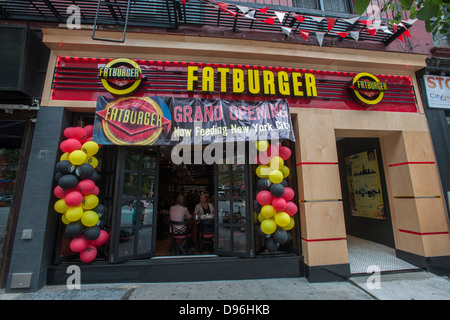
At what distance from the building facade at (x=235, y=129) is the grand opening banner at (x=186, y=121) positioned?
0.12ft

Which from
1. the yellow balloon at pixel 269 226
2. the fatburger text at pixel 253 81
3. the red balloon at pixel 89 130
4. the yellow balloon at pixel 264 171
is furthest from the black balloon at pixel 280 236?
the red balloon at pixel 89 130

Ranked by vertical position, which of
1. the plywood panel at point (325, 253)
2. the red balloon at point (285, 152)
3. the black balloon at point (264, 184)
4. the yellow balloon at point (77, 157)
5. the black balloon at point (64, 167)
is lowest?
the plywood panel at point (325, 253)

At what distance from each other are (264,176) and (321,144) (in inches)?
69.7

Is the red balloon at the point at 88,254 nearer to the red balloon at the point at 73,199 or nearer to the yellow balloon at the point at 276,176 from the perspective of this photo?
the red balloon at the point at 73,199

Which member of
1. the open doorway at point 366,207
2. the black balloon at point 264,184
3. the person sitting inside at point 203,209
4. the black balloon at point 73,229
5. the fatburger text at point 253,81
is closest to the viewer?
the black balloon at point 73,229

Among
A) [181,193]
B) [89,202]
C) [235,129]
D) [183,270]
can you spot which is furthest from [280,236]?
[181,193]

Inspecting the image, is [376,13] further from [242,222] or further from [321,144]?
[242,222]

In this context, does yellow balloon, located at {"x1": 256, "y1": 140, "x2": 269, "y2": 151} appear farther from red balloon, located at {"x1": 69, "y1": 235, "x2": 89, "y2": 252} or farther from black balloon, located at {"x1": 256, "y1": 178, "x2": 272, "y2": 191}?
red balloon, located at {"x1": 69, "y1": 235, "x2": 89, "y2": 252}

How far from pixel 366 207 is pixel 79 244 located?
8.10 m

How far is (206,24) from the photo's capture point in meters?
5.59

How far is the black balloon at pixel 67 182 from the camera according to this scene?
3.95 metres

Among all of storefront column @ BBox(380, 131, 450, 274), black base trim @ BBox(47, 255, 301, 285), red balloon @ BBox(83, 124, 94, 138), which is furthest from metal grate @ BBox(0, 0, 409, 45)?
black base trim @ BBox(47, 255, 301, 285)

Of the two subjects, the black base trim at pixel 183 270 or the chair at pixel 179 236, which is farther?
the chair at pixel 179 236

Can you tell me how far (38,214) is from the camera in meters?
4.20
